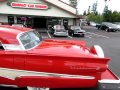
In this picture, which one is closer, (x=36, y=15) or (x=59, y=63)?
(x=59, y=63)

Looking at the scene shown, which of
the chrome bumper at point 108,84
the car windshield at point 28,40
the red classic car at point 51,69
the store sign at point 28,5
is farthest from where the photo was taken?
the store sign at point 28,5

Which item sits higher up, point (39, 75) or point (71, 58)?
point (71, 58)

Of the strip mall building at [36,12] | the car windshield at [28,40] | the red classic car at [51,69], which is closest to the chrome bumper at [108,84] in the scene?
the red classic car at [51,69]

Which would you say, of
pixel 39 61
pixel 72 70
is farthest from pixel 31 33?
pixel 72 70

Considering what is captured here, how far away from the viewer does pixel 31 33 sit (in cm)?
607

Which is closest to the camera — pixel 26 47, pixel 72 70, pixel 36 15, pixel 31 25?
pixel 72 70

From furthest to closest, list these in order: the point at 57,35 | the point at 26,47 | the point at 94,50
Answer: the point at 57,35
the point at 94,50
the point at 26,47

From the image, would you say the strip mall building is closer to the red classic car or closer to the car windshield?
the car windshield

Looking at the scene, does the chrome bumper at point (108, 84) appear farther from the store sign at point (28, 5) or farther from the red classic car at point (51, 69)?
the store sign at point (28, 5)


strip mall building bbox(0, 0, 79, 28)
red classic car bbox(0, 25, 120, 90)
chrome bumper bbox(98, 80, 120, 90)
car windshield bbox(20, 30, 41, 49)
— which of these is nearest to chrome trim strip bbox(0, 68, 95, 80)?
red classic car bbox(0, 25, 120, 90)

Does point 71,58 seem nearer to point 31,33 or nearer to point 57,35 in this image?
point 31,33

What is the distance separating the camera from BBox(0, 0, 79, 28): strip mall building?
3334 cm

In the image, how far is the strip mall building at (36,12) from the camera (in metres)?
33.3

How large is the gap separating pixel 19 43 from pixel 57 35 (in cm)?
2150
